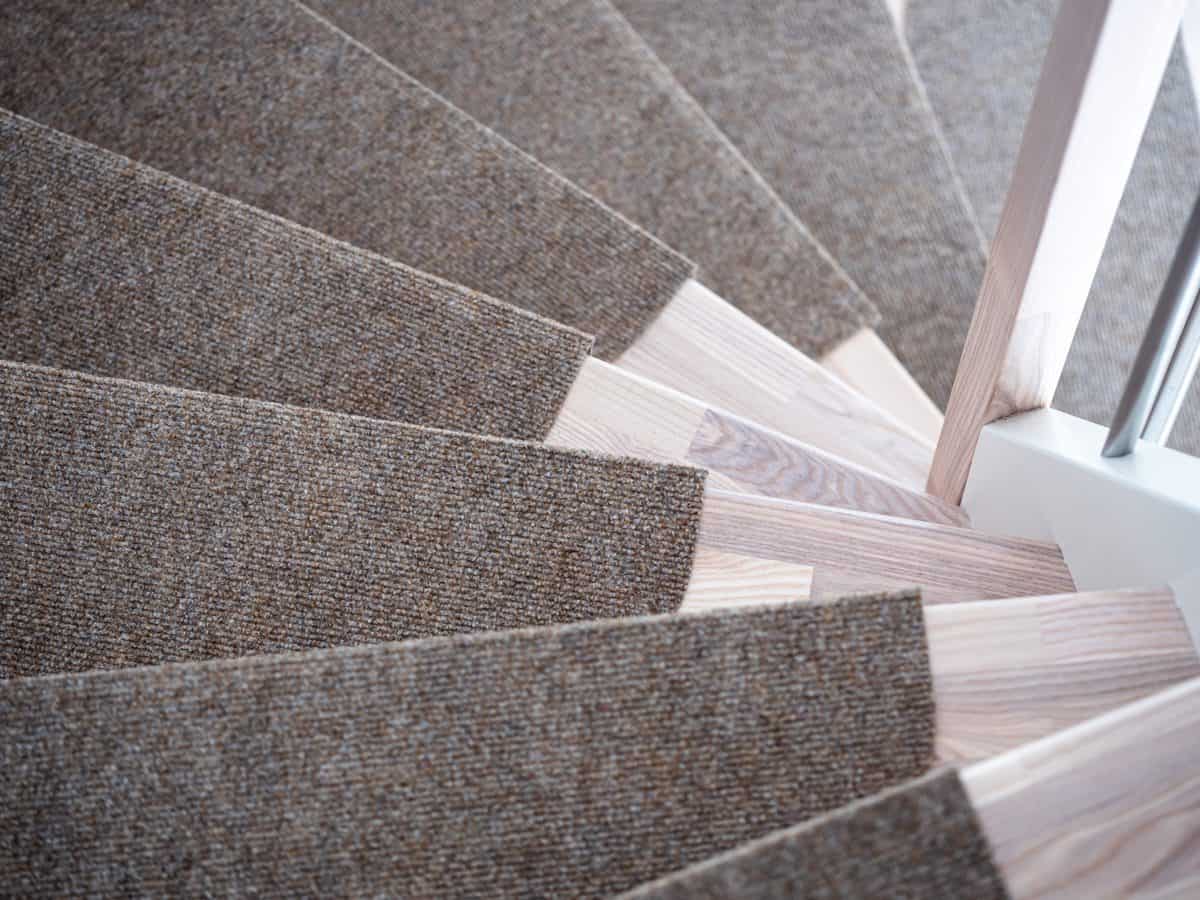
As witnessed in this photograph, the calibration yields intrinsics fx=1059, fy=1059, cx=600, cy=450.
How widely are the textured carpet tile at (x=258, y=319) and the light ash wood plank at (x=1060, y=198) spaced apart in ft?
1.35

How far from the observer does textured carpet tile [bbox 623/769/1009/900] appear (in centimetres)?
63

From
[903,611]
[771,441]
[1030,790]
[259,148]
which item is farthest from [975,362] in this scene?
[259,148]

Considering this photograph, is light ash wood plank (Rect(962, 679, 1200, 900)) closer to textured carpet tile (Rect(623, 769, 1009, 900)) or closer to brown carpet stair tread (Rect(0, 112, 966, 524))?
textured carpet tile (Rect(623, 769, 1009, 900))

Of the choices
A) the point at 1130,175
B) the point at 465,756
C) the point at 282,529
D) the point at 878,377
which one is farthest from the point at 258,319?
the point at 1130,175

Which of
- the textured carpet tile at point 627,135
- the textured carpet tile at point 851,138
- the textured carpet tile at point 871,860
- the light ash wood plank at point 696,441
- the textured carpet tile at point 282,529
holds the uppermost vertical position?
the textured carpet tile at point 851,138

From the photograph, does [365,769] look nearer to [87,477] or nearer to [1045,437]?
[87,477]

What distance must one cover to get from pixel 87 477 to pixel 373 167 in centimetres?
61

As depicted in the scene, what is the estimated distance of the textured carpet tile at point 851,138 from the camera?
1785 millimetres

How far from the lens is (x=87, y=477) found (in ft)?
3.16

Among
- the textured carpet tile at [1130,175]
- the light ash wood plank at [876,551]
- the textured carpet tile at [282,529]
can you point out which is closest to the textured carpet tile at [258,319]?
the textured carpet tile at [282,529]

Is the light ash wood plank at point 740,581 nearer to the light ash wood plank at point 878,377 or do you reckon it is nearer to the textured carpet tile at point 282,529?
the textured carpet tile at point 282,529

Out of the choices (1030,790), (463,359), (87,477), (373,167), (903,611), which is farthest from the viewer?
(373,167)

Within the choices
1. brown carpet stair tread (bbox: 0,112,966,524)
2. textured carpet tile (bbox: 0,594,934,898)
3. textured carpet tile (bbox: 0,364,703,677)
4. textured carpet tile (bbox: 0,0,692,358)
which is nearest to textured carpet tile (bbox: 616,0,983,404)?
textured carpet tile (bbox: 0,0,692,358)

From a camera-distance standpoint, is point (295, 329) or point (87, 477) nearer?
point (87, 477)
